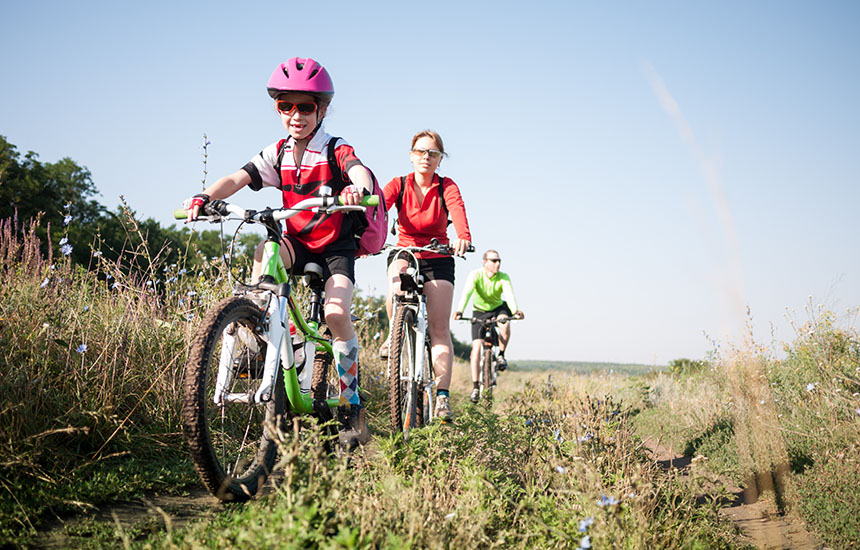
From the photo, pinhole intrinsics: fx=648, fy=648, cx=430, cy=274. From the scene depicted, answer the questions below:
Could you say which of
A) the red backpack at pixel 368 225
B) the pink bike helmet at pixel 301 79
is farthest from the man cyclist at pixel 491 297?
the pink bike helmet at pixel 301 79

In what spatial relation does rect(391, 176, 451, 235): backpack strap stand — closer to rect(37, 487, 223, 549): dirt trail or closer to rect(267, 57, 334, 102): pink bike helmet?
rect(267, 57, 334, 102): pink bike helmet

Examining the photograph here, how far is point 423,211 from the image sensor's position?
5711 millimetres

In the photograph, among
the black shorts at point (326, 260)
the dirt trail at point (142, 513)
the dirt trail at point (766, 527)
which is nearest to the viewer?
the dirt trail at point (142, 513)

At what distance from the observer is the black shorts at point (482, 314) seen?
1113cm

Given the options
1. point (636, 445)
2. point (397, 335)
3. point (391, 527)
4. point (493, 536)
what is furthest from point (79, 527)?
point (636, 445)

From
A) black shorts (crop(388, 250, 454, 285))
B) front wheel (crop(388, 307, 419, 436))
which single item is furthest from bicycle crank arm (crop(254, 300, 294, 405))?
black shorts (crop(388, 250, 454, 285))

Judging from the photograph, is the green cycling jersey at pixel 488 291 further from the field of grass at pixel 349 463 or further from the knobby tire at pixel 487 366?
the field of grass at pixel 349 463

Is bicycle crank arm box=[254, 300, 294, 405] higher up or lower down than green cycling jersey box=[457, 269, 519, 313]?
lower down

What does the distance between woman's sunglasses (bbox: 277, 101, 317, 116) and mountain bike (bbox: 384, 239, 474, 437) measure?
1539mm

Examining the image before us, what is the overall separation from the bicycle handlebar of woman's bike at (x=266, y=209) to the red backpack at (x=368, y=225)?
66 centimetres

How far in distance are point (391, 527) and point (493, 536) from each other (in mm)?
611

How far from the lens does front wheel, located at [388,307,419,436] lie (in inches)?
187

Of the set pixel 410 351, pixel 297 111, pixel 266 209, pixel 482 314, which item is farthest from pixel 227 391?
pixel 482 314

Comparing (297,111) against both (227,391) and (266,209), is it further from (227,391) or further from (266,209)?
(227,391)
